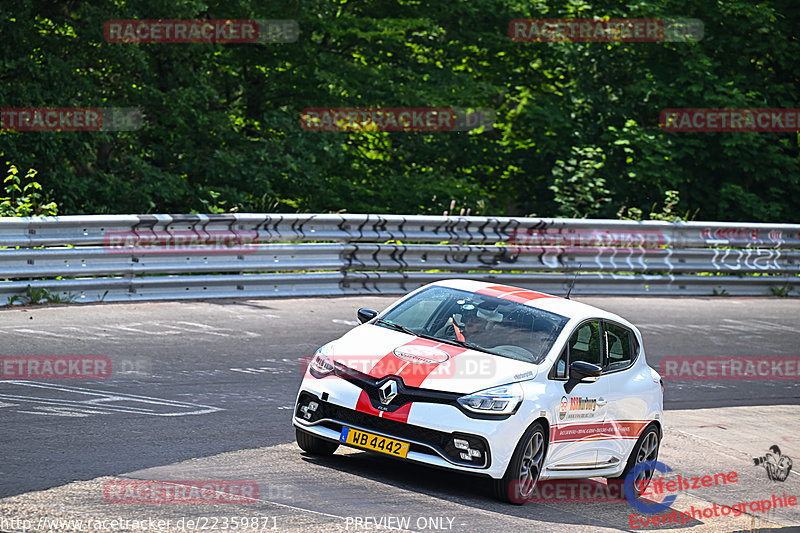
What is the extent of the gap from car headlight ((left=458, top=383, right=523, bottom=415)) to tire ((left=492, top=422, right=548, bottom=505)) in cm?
25

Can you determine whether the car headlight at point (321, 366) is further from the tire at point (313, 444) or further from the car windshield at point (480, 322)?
the car windshield at point (480, 322)

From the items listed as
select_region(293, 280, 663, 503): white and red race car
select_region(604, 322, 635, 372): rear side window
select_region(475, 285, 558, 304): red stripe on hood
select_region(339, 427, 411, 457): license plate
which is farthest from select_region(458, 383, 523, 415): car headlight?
select_region(604, 322, 635, 372): rear side window

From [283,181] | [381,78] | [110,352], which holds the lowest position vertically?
[110,352]

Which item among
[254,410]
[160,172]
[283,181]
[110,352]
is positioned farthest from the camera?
[283,181]

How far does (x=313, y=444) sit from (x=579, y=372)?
2.06 meters

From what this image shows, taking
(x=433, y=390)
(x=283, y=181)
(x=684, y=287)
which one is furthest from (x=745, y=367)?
(x=283, y=181)

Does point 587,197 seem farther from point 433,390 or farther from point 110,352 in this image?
point 433,390

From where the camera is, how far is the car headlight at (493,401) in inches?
318

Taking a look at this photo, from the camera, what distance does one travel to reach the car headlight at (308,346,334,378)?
8.60 metres

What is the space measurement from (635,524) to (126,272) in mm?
8784

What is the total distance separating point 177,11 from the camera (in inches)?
821

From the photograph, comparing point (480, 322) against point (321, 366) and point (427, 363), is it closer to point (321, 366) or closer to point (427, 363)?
point (427, 363)

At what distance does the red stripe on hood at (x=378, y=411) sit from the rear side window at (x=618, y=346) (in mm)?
2156

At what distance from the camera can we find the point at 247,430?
958 cm
